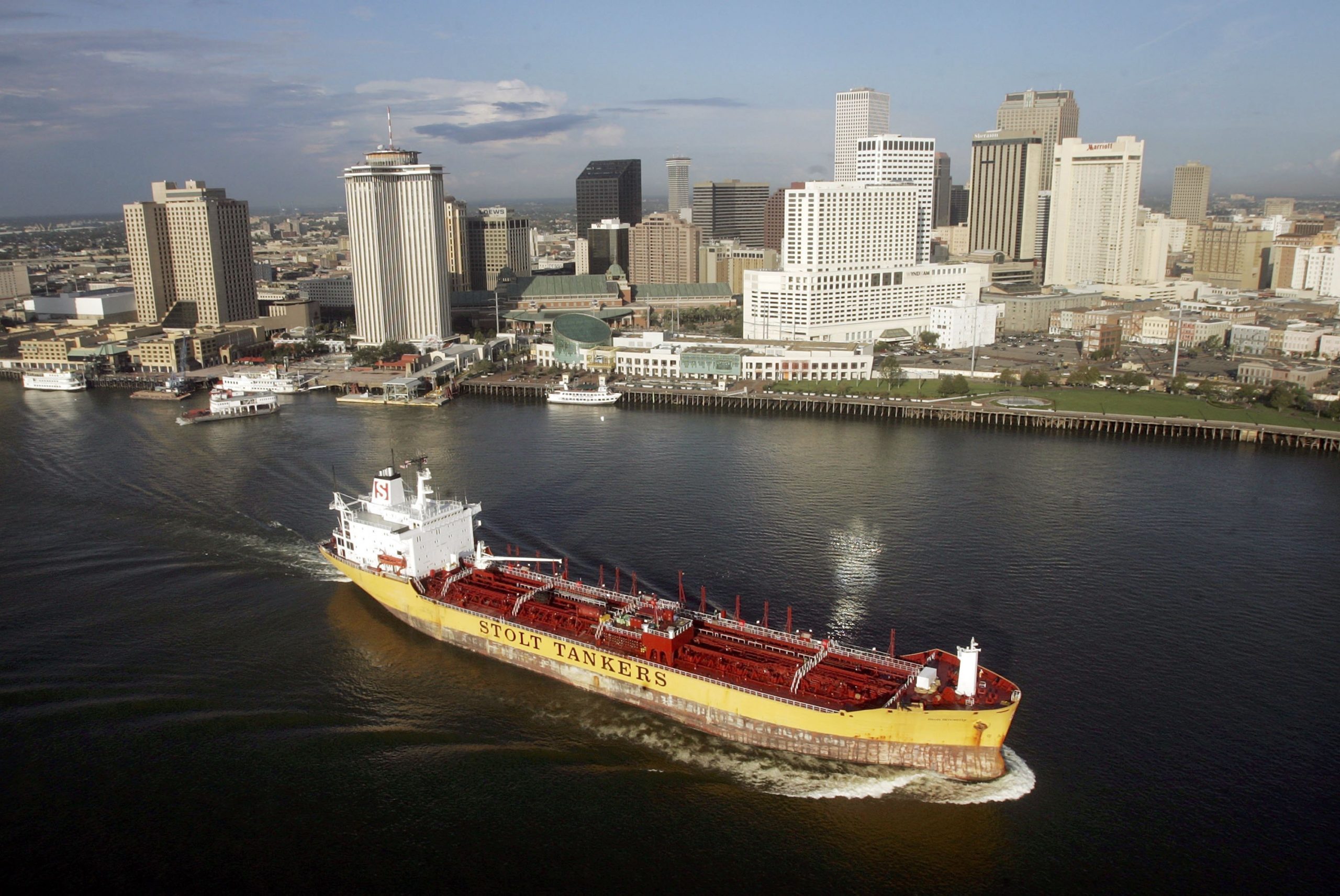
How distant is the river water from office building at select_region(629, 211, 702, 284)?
58783 millimetres

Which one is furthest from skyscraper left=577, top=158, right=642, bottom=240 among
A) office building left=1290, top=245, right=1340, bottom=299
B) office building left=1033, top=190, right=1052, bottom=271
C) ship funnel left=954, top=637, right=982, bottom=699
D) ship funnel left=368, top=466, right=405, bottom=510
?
ship funnel left=954, top=637, right=982, bottom=699

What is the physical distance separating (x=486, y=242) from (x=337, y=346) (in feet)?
99.2

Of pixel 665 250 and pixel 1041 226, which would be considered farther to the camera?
pixel 1041 226

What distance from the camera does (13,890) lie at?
1180 centimetres

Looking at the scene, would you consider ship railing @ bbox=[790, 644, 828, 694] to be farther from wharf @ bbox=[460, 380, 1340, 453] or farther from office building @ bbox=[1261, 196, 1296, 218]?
office building @ bbox=[1261, 196, 1296, 218]

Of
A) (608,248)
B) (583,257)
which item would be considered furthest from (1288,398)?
(583,257)

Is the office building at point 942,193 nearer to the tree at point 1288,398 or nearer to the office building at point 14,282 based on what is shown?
the tree at point 1288,398

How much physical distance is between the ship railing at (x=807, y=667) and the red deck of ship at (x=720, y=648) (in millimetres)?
18

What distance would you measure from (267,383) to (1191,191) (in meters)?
124

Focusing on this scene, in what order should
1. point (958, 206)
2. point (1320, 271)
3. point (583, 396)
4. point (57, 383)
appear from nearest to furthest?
point (583, 396)
point (57, 383)
point (1320, 271)
point (958, 206)

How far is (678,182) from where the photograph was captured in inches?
5655

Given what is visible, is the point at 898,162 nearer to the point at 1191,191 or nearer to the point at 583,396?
the point at 583,396

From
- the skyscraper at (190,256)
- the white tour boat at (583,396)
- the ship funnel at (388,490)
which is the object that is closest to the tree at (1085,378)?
the white tour boat at (583,396)

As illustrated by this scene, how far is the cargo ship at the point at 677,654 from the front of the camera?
14.0 meters
